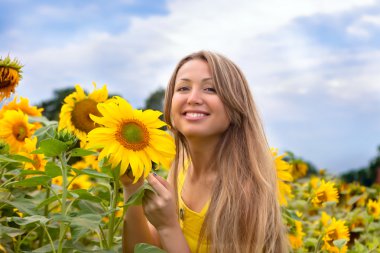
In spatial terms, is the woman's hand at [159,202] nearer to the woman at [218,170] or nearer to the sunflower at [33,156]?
the woman at [218,170]

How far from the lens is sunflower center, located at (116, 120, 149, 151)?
5.38 ft

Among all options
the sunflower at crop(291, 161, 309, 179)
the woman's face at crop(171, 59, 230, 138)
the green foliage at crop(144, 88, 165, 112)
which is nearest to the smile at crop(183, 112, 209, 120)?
the woman's face at crop(171, 59, 230, 138)

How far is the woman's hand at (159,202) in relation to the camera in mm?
1779

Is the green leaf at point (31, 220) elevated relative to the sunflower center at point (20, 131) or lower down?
lower down

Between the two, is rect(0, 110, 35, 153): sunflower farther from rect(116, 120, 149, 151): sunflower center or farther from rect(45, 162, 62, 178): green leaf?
rect(116, 120, 149, 151): sunflower center

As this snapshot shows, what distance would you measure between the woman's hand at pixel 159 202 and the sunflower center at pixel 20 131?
778 mm

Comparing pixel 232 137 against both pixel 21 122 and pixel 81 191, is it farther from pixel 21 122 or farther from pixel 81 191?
pixel 21 122

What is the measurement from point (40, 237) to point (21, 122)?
17.6 inches

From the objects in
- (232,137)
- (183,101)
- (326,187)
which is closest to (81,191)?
(183,101)

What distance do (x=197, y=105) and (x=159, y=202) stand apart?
1.33ft

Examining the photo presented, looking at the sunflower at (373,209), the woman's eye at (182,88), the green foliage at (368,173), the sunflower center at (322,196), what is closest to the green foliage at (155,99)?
the green foliage at (368,173)

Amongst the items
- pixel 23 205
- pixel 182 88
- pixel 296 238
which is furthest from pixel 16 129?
pixel 296 238

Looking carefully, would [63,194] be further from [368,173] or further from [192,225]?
[368,173]

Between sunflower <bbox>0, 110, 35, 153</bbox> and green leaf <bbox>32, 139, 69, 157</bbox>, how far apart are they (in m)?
0.78
